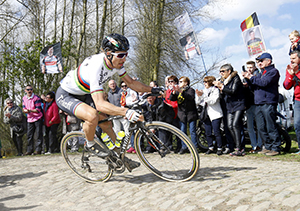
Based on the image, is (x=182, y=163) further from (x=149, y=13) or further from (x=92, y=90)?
(x=149, y=13)

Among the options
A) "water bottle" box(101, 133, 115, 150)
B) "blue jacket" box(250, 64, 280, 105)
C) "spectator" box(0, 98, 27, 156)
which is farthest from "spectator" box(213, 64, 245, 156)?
"spectator" box(0, 98, 27, 156)

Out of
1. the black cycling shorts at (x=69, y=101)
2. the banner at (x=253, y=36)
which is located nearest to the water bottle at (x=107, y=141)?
the black cycling shorts at (x=69, y=101)

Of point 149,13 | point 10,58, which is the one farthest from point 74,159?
point 149,13

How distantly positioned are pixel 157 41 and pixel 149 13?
11.5ft

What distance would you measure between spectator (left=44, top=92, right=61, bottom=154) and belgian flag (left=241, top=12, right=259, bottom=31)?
702cm

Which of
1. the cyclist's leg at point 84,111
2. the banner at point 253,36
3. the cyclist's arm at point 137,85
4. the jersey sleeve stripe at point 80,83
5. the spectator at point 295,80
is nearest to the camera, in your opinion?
the cyclist's leg at point 84,111

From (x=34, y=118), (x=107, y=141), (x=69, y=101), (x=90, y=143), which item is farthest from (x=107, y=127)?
(x=34, y=118)

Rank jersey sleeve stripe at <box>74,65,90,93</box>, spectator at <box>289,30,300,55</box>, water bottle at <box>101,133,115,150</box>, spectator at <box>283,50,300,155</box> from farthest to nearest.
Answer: spectator at <box>289,30,300,55</box>, spectator at <box>283,50,300,155</box>, water bottle at <box>101,133,115,150</box>, jersey sleeve stripe at <box>74,65,90,93</box>

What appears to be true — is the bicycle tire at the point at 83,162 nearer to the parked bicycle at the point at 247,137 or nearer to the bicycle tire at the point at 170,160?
the bicycle tire at the point at 170,160

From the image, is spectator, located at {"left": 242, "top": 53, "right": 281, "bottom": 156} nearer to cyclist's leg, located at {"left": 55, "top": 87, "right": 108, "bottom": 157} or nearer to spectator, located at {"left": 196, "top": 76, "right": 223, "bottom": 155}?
spectator, located at {"left": 196, "top": 76, "right": 223, "bottom": 155}

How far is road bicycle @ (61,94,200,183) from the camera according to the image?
411 centimetres

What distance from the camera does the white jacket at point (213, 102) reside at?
24.6ft

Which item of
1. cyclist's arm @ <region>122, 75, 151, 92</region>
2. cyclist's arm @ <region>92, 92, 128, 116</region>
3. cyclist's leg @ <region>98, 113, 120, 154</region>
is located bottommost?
cyclist's leg @ <region>98, 113, 120, 154</region>

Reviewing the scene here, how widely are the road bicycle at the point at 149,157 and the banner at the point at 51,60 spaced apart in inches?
426
